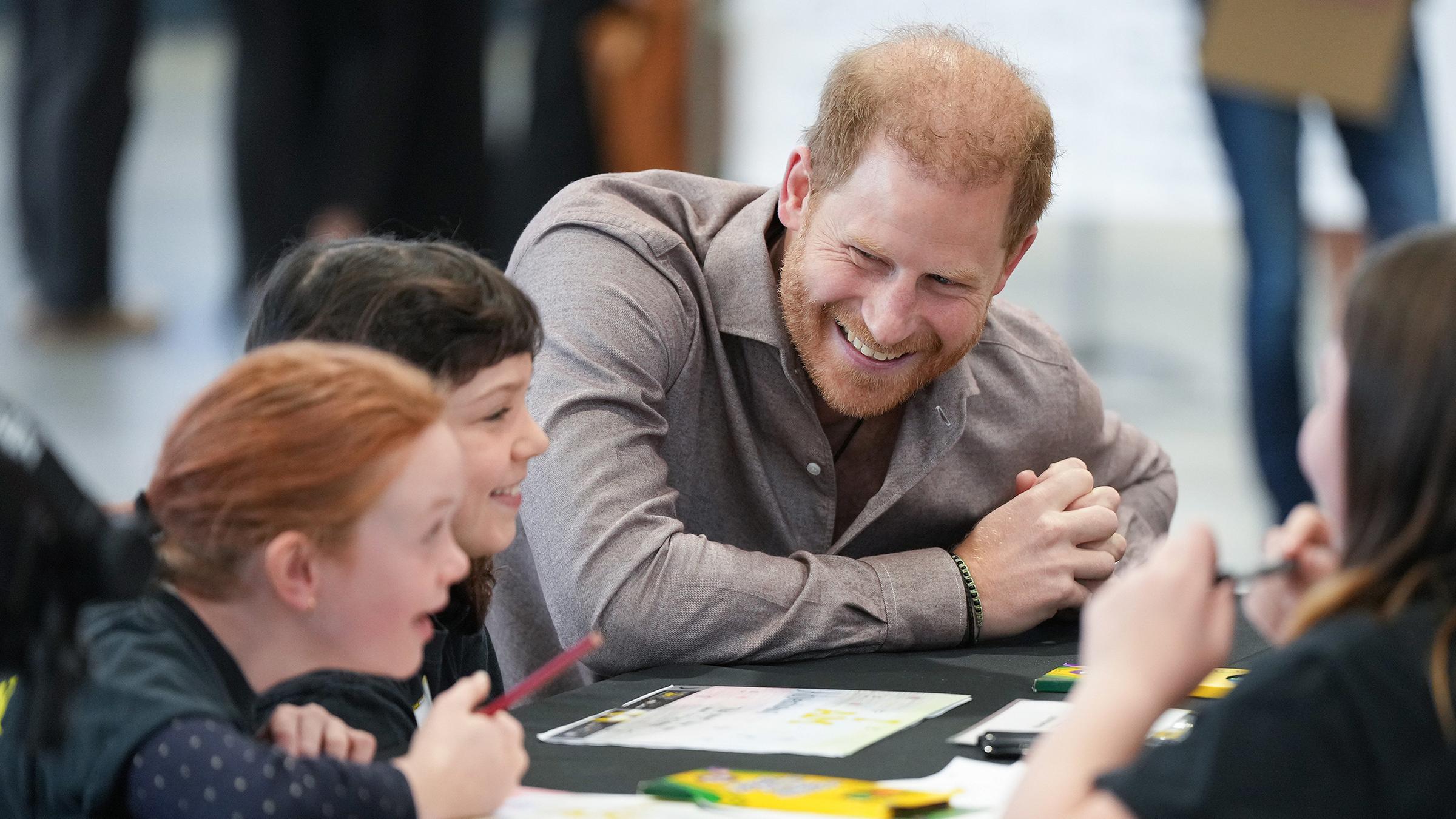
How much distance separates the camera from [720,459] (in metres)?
2.03

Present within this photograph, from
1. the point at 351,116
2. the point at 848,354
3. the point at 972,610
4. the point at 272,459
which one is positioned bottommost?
the point at 972,610

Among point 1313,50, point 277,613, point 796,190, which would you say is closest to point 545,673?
point 277,613

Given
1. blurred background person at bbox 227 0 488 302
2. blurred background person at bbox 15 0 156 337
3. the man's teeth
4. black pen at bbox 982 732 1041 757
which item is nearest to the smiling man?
the man's teeth

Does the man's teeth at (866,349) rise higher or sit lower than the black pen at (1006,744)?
higher

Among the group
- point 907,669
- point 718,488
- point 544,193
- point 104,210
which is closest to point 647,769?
point 907,669

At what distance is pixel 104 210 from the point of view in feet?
19.0

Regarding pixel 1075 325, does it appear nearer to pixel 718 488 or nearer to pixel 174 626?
pixel 718 488

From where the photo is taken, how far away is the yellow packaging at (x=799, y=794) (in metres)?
1.21

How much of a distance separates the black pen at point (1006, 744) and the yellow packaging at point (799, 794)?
12cm

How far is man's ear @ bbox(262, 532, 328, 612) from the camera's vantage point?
121cm

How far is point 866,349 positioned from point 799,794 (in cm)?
79

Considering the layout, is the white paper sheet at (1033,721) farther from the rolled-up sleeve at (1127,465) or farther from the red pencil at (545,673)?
the rolled-up sleeve at (1127,465)

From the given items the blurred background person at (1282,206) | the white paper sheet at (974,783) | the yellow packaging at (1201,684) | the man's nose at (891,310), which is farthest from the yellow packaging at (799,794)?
the blurred background person at (1282,206)

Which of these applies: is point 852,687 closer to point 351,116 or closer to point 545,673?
point 545,673
